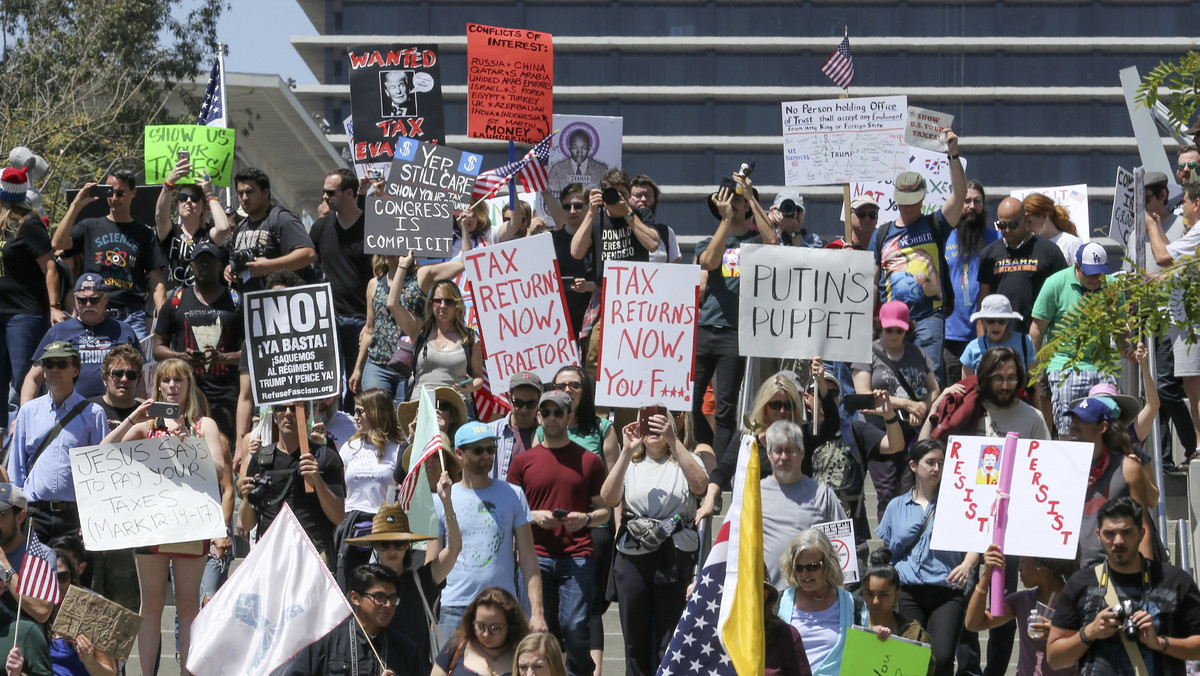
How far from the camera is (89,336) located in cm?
1127

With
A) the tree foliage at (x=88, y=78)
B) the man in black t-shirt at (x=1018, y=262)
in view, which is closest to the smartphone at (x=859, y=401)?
the man in black t-shirt at (x=1018, y=262)

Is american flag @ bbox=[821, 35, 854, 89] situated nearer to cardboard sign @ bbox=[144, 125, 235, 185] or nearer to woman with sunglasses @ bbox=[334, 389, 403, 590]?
cardboard sign @ bbox=[144, 125, 235, 185]

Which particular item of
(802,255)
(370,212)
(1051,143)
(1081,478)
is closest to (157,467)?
(370,212)

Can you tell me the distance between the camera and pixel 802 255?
35.2 feet

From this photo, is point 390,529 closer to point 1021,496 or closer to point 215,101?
point 1021,496

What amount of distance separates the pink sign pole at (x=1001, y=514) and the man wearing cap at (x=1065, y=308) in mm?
1975

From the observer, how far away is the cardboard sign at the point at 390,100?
1395cm

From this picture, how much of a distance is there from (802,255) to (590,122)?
14.2ft

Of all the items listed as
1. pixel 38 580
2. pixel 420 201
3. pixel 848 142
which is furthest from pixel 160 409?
pixel 848 142

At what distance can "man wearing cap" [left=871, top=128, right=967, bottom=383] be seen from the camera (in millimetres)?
11898

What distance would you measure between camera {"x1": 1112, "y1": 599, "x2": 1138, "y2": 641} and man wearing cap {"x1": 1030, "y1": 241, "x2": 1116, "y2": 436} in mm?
2872

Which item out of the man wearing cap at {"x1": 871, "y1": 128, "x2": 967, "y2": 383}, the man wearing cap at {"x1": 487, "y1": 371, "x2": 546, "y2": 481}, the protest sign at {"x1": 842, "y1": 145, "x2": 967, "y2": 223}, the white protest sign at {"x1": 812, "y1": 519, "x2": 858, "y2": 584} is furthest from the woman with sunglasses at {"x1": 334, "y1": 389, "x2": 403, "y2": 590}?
the protest sign at {"x1": 842, "y1": 145, "x2": 967, "y2": 223}

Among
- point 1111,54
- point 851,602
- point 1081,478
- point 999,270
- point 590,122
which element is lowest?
point 851,602

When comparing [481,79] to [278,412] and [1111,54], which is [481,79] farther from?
[1111,54]
